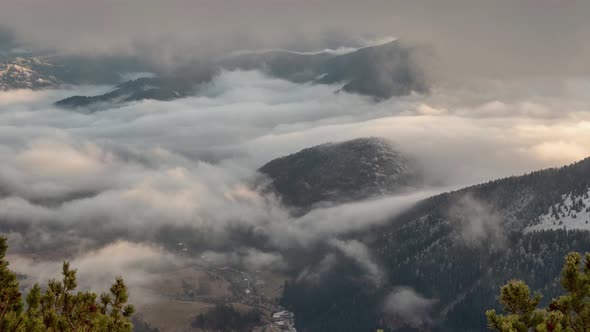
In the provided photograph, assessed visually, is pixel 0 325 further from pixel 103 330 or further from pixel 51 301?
pixel 51 301

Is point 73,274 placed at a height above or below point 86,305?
above

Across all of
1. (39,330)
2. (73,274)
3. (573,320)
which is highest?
(73,274)

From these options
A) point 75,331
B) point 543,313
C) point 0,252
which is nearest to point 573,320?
point 543,313

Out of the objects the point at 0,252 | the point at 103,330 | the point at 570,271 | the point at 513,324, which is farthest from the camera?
the point at 0,252

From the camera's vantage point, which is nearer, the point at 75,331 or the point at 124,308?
the point at 75,331

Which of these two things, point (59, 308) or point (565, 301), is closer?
point (565, 301)

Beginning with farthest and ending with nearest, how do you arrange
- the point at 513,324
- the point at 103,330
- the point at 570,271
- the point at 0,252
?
the point at 0,252 < the point at 103,330 < the point at 570,271 < the point at 513,324

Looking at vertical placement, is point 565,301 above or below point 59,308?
below
